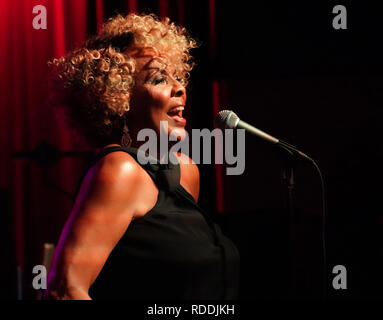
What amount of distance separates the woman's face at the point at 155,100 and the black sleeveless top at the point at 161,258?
0.16 m

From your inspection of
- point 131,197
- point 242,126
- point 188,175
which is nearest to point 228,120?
point 242,126

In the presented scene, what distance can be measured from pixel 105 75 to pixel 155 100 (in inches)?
7.1

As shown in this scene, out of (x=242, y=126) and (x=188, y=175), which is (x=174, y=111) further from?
(x=188, y=175)

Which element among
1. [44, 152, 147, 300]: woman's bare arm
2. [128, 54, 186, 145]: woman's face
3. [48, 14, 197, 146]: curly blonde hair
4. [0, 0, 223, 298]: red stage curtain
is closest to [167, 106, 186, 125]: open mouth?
[128, 54, 186, 145]: woman's face

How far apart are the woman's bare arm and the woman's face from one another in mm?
257

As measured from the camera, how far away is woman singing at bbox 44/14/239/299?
1239mm

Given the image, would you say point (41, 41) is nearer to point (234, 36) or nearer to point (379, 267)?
point (234, 36)

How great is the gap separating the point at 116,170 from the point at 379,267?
154 centimetres

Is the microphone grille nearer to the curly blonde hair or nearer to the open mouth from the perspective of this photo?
the open mouth

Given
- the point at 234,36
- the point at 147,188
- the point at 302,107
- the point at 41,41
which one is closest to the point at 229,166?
the point at 302,107

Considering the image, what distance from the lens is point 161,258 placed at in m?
1.38

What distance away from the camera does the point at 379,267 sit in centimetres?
226

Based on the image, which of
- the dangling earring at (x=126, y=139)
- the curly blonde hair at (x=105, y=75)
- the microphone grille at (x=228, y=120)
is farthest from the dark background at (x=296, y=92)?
the microphone grille at (x=228, y=120)

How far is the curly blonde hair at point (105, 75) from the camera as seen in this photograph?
5.03ft
